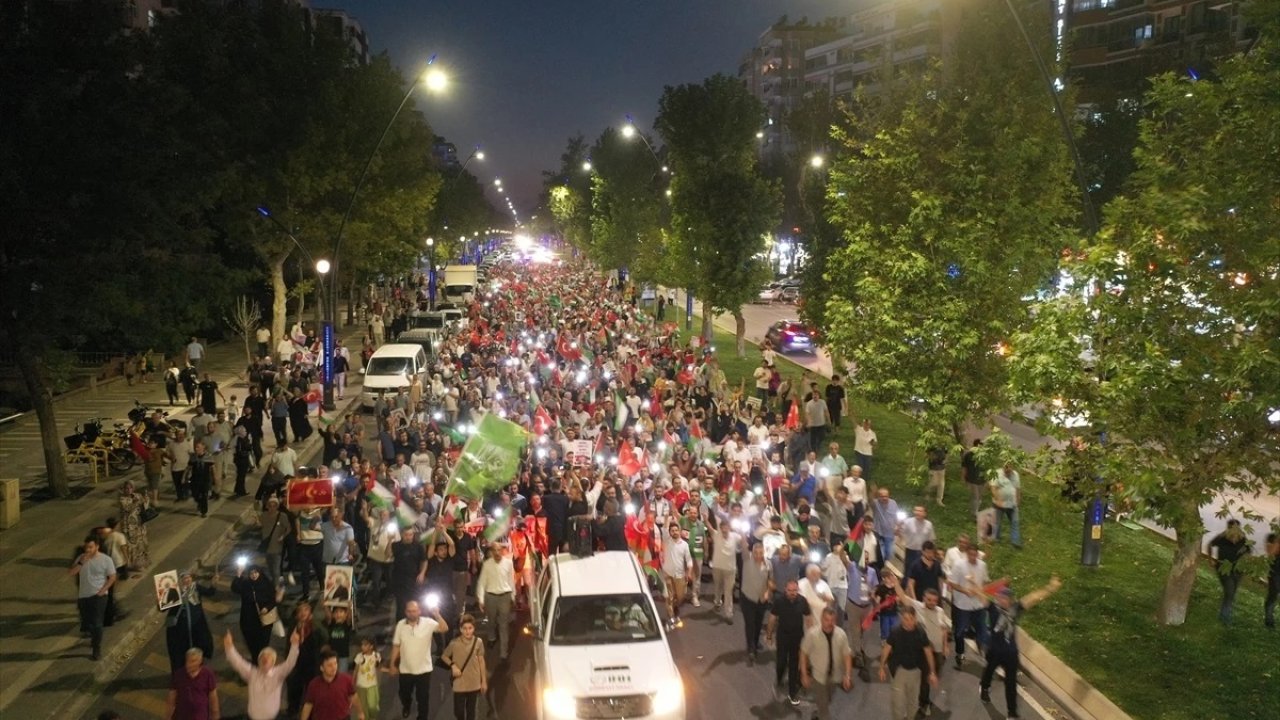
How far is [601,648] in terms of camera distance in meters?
9.05

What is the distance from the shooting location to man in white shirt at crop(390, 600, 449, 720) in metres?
9.08

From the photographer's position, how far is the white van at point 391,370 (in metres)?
26.5

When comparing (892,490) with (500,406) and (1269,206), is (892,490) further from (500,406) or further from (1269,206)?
(1269,206)

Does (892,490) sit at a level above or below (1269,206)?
below

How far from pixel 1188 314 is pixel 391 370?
21.1 m

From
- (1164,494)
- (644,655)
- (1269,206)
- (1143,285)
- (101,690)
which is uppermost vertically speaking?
(1269,206)

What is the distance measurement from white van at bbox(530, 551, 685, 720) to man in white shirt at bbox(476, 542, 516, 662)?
0.78 meters

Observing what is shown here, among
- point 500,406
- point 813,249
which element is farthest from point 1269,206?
point 813,249

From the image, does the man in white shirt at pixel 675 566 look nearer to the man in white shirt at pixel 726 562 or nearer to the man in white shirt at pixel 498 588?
the man in white shirt at pixel 726 562

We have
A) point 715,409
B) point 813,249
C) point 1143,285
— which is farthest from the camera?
point 813,249

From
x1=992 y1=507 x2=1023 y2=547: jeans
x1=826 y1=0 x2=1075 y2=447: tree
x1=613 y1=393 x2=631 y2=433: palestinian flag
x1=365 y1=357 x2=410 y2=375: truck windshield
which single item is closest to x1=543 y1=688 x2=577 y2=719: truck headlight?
x1=992 y1=507 x2=1023 y2=547: jeans

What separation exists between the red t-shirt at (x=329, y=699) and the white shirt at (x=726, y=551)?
215 inches

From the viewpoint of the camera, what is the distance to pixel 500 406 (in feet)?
67.7

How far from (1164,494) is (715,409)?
11.3 meters
